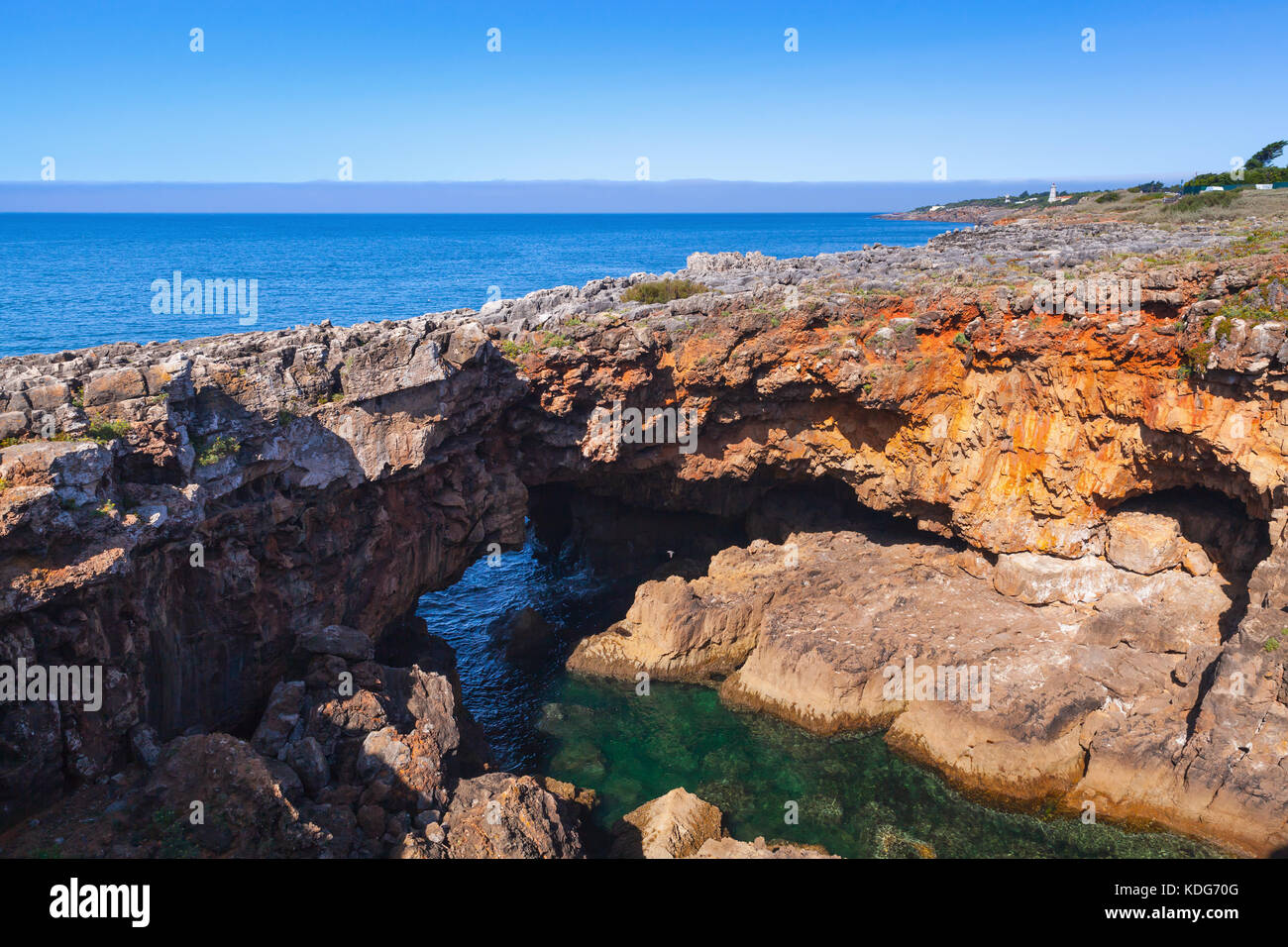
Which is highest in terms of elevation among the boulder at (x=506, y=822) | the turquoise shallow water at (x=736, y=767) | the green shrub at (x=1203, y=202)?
the green shrub at (x=1203, y=202)

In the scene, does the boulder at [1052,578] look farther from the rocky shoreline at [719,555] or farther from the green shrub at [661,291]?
the green shrub at [661,291]

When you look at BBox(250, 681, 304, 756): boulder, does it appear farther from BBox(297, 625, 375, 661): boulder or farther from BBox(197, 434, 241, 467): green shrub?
BBox(197, 434, 241, 467): green shrub

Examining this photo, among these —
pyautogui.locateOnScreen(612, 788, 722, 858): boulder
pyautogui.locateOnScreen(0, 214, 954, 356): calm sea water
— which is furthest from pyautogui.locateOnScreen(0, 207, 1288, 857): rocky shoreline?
pyautogui.locateOnScreen(0, 214, 954, 356): calm sea water

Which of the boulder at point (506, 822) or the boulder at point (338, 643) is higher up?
the boulder at point (338, 643)

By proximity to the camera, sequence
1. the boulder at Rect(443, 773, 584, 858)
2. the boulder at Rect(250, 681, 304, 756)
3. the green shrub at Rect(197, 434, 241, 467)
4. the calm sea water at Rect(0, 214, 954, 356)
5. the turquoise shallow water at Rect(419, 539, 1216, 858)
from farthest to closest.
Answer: the calm sea water at Rect(0, 214, 954, 356) → the turquoise shallow water at Rect(419, 539, 1216, 858) → the green shrub at Rect(197, 434, 241, 467) → the boulder at Rect(250, 681, 304, 756) → the boulder at Rect(443, 773, 584, 858)

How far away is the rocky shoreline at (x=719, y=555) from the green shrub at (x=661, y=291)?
102cm

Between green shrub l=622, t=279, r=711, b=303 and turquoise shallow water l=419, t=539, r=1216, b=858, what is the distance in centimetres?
1328

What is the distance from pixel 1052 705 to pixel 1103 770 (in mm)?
2190

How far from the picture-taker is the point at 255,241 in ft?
627

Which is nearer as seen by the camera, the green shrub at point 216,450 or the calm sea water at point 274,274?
the green shrub at point 216,450

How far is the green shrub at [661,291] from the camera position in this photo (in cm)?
3169

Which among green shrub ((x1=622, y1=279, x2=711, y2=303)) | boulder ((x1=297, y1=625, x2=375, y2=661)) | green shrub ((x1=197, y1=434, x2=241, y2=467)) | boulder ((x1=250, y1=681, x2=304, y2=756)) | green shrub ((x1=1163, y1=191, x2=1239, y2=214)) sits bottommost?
boulder ((x1=250, y1=681, x2=304, y2=756))

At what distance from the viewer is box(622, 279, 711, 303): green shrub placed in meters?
31.7

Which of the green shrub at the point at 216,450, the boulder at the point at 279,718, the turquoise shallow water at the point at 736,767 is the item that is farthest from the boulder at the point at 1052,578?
the green shrub at the point at 216,450
